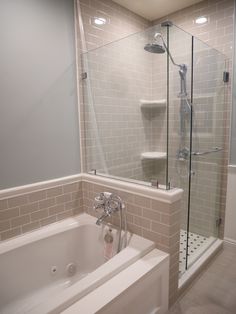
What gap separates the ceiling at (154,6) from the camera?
2.25m

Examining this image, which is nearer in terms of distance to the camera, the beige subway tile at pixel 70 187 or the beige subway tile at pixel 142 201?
the beige subway tile at pixel 142 201

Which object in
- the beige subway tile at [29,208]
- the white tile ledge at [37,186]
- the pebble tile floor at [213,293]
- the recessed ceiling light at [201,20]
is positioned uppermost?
the recessed ceiling light at [201,20]

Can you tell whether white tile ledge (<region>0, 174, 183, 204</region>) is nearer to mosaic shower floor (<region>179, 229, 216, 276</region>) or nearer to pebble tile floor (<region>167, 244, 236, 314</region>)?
mosaic shower floor (<region>179, 229, 216, 276</region>)

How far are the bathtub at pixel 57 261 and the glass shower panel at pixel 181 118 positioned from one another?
0.55m

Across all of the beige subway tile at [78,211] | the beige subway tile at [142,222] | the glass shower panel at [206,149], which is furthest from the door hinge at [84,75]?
the beige subway tile at [142,222]

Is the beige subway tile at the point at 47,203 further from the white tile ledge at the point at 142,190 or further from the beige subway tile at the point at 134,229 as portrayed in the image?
the beige subway tile at the point at 134,229

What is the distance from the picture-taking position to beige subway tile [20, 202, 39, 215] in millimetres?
1730

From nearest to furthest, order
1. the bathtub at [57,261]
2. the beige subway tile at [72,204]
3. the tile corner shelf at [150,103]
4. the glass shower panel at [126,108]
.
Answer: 1. the bathtub at [57,261]
2. the beige subway tile at [72,204]
3. the glass shower panel at [126,108]
4. the tile corner shelf at [150,103]

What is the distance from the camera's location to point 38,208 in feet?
5.98

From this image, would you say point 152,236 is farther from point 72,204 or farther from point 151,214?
point 72,204

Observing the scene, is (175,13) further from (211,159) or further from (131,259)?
(131,259)

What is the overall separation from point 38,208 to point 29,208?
0.25 feet

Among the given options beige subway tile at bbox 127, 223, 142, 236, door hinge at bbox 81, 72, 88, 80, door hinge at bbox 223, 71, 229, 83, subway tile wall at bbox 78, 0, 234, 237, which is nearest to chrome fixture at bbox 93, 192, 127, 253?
beige subway tile at bbox 127, 223, 142, 236

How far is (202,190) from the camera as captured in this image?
227 cm
